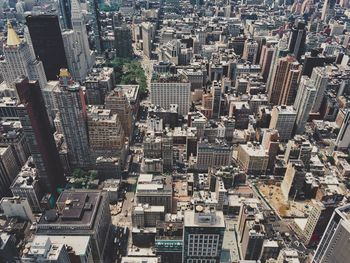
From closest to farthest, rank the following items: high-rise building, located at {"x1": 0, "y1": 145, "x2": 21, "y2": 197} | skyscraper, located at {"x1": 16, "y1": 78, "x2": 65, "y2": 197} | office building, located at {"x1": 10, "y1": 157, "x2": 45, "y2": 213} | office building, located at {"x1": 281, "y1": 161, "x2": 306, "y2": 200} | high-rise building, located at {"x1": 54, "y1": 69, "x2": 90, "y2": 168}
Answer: skyscraper, located at {"x1": 16, "y1": 78, "x2": 65, "y2": 197} < office building, located at {"x1": 10, "y1": 157, "x2": 45, "y2": 213} < high-rise building, located at {"x1": 54, "y1": 69, "x2": 90, "y2": 168} < office building, located at {"x1": 281, "y1": 161, "x2": 306, "y2": 200} < high-rise building, located at {"x1": 0, "y1": 145, "x2": 21, "y2": 197}

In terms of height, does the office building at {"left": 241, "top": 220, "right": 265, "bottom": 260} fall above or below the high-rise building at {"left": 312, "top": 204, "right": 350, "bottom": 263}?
below

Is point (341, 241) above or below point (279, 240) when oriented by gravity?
above

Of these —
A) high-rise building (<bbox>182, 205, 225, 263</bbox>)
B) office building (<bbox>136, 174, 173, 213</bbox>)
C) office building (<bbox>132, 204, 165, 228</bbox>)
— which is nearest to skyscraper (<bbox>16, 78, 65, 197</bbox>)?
office building (<bbox>136, 174, 173, 213</bbox>)

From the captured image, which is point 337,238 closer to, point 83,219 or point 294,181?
point 294,181

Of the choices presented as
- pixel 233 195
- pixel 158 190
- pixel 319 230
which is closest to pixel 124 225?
pixel 158 190

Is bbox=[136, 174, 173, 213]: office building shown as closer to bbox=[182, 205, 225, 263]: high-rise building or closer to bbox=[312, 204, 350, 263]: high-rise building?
bbox=[182, 205, 225, 263]: high-rise building

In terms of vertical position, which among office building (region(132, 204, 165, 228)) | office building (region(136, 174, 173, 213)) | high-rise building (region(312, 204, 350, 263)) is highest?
high-rise building (region(312, 204, 350, 263))

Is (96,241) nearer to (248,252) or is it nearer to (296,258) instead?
(248,252)

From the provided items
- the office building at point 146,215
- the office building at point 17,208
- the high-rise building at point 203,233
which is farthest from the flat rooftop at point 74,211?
the high-rise building at point 203,233
